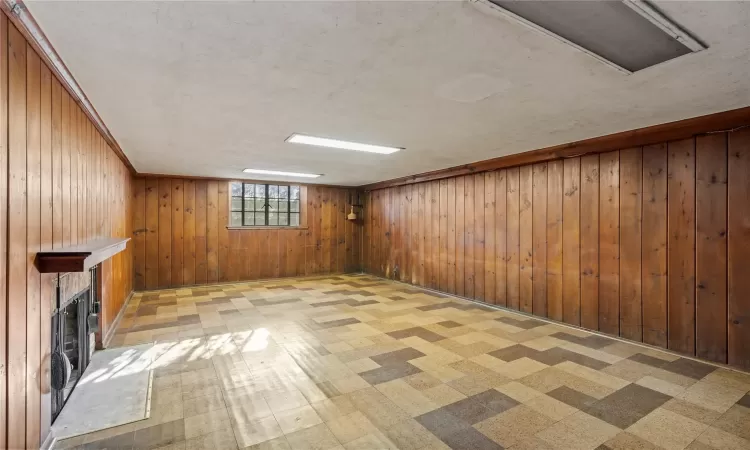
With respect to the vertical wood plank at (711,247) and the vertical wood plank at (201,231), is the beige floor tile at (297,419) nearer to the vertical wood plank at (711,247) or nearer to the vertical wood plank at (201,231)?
the vertical wood plank at (711,247)

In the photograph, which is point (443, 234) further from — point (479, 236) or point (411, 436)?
point (411, 436)

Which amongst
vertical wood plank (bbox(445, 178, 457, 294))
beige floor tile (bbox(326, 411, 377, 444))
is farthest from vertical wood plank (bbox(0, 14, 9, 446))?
vertical wood plank (bbox(445, 178, 457, 294))

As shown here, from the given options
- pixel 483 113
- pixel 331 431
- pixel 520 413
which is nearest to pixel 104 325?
pixel 331 431

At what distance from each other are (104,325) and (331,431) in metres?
2.99

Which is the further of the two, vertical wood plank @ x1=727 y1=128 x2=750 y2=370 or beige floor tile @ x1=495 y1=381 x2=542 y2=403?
vertical wood plank @ x1=727 y1=128 x2=750 y2=370

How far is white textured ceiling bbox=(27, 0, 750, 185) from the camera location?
153cm

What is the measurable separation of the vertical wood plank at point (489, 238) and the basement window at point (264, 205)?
4307 mm

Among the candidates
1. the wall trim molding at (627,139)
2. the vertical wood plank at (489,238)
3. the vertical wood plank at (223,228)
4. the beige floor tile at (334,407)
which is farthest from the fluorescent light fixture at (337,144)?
the vertical wood plank at (223,228)

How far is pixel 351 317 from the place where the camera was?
4578 millimetres

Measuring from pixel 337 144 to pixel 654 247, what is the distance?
11.5 feet

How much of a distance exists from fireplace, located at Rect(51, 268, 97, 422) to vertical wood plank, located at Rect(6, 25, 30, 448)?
22.3 inches

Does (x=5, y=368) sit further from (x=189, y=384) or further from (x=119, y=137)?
(x=119, y=137)

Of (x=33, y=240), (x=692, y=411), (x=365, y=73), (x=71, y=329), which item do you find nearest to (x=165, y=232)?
(x=71, y=329)

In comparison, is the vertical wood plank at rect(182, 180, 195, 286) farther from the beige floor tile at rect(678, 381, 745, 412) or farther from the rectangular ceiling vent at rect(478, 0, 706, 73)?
the beige floor tile at rect(678, 381, 745, 412)
